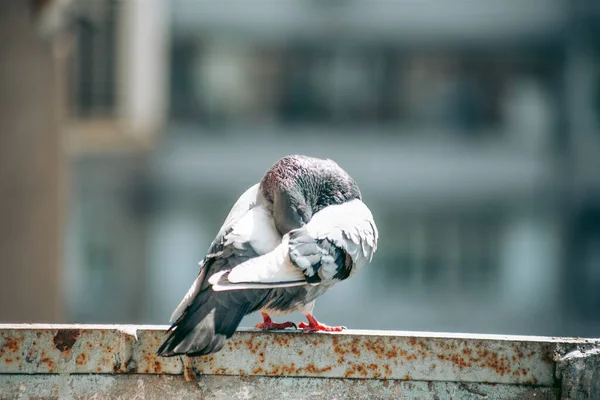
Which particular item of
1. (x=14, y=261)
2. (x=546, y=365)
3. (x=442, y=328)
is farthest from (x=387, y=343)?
(x=442, y=328)

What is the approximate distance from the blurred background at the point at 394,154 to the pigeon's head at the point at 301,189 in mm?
10767

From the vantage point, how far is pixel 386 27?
49.3ft

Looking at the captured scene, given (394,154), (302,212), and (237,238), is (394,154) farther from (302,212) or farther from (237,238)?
(237,238)

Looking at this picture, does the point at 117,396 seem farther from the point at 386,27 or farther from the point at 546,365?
the point at 386,27

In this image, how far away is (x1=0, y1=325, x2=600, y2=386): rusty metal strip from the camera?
2.87m

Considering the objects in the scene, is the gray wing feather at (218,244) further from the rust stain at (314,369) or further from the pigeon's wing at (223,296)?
the rust stain at (314,369)

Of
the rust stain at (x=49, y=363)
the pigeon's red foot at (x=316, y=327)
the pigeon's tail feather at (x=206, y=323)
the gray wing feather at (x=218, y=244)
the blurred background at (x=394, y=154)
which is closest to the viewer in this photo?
the pigeon's tail feather at (x=206, y=323)

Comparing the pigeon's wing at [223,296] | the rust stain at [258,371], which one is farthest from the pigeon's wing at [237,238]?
the rust stain at [258,371]

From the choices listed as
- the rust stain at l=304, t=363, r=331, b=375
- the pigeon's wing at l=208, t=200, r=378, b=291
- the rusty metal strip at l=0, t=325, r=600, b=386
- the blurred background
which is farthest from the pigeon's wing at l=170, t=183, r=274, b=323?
the blurred background

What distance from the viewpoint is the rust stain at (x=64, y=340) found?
2.87 metres

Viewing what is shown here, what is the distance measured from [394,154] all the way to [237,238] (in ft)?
38.5

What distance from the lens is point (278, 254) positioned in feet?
10.2

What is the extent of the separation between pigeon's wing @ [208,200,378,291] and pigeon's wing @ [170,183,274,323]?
0.10 m

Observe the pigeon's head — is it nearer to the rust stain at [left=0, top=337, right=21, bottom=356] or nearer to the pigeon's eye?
the pigeon's eye
